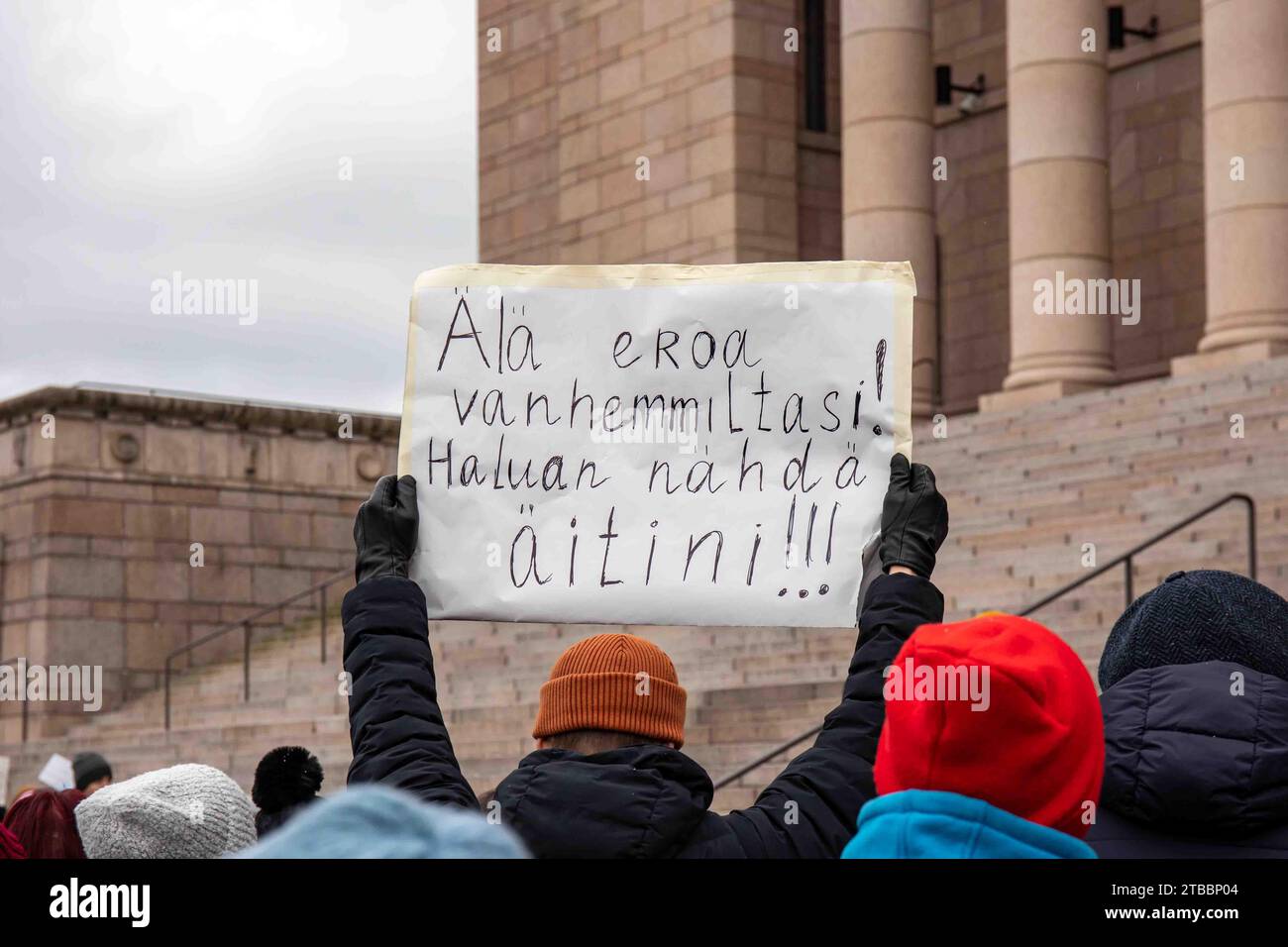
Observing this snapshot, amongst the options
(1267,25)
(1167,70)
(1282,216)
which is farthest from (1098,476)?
(1167,70)

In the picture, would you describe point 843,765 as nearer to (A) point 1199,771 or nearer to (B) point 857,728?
(B) point 857,728

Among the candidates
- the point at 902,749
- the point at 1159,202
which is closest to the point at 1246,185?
the point at 1159,202

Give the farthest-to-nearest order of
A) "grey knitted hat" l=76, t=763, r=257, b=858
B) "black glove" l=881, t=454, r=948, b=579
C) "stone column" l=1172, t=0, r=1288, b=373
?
"stone column" l=1172, t=0, r=1288, b=373 < "black glove" l=881, t=454, r=948, b=579 < "grey knitted hat" l=76, t=763, r=257, b=858

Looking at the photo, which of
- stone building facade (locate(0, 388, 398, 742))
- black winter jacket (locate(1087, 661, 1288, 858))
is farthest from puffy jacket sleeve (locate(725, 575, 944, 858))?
stone building facade (locate(0, 388, 398, 742))

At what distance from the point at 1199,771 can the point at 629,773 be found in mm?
798

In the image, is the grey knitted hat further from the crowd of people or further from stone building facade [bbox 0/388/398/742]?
stone building facade [bbox 0/388/398/742]

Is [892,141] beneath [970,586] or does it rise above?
above

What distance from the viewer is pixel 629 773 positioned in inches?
121

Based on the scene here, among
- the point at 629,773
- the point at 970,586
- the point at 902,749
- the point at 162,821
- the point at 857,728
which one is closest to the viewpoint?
the point at 902,749

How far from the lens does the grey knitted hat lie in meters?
3.49

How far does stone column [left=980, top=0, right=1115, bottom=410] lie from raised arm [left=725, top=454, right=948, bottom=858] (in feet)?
59.0

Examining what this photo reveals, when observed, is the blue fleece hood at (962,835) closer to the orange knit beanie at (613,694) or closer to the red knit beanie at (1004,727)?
the red knit beanie at (1004,727)

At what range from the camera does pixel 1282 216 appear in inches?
782
